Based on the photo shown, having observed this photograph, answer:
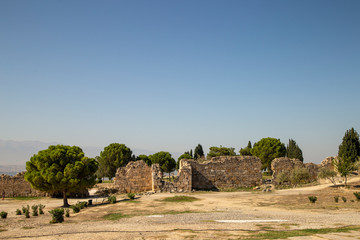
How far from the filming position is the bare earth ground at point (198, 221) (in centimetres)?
1161

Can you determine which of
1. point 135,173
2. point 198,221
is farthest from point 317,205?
point 135,173

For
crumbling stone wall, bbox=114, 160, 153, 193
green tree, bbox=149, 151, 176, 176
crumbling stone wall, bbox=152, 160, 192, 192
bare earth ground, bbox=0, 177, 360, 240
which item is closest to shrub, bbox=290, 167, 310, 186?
bare earth ground, bbox=0, 177, 360, 240

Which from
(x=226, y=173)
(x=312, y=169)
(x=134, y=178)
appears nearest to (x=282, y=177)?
(x=312, y=169)

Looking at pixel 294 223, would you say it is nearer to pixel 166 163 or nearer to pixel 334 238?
pixel 334 238

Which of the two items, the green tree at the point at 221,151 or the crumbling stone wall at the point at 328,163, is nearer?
the crumbling stone wall at the point at 328,163

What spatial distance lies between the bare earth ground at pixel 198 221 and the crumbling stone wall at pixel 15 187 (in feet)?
36.5

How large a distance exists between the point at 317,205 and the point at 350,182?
459 inches

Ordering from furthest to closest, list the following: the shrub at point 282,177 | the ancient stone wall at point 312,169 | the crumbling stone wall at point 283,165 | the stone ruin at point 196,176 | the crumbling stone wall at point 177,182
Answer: the ancient stone wall at point 312,169 < the crumbling stone wall at point 283,165 < the shrub at point 282,177 < the stone ruin at point 196,176 < the crumbling stone wall at point 177,182

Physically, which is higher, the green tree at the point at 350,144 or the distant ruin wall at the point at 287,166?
the green tree at the point at 350,144

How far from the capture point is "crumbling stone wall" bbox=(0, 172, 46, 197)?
30.6 metres

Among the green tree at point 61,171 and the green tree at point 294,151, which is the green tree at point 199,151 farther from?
the green tree at point 61,171

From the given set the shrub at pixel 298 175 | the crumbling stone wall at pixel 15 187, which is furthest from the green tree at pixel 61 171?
the shrub at pixel 298 175

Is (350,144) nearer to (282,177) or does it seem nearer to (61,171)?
(282,177)

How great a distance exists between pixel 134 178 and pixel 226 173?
9.97 m
